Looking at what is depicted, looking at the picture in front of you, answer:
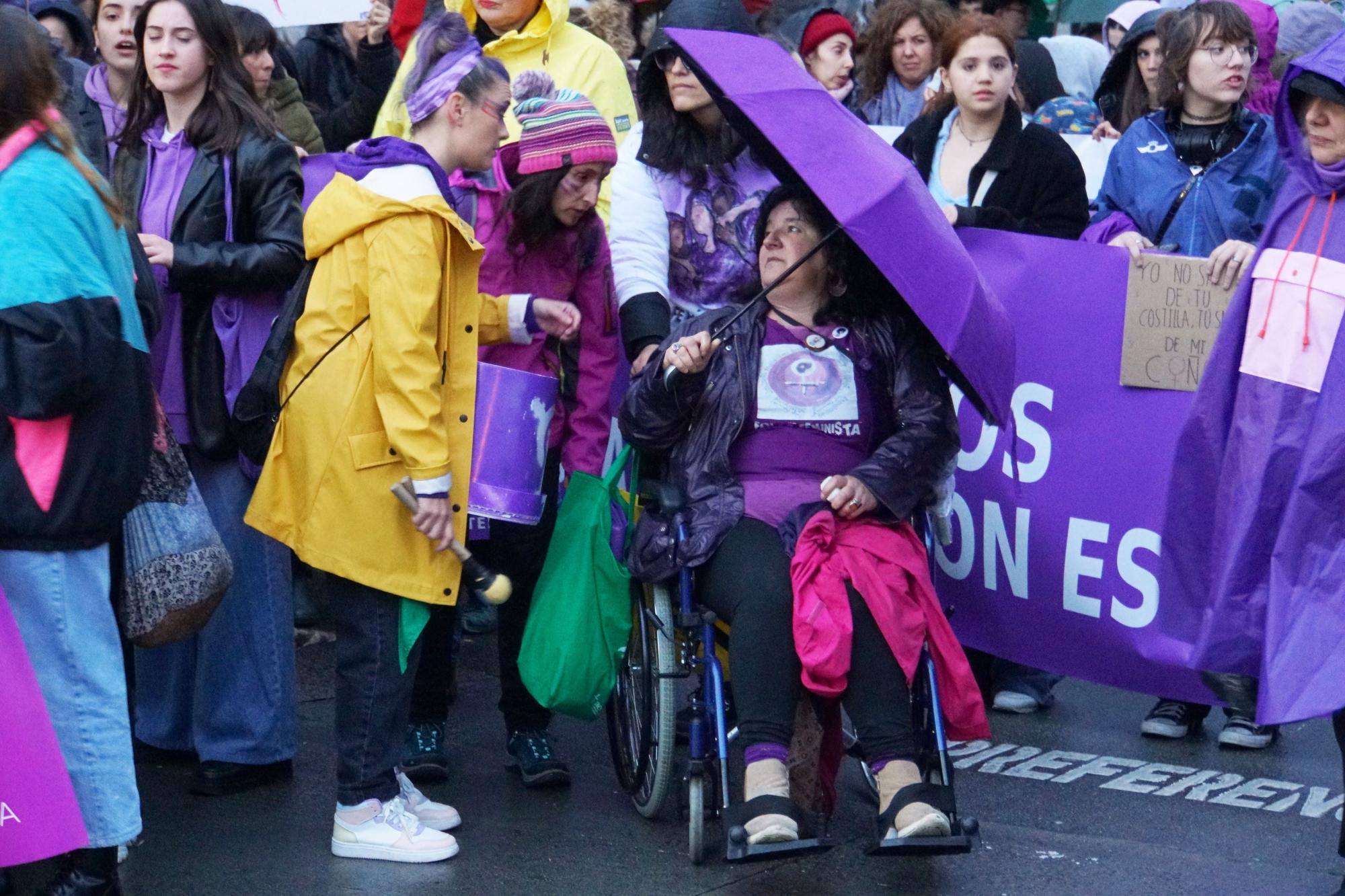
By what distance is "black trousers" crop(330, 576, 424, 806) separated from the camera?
4523 mm

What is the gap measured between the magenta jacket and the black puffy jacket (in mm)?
1612

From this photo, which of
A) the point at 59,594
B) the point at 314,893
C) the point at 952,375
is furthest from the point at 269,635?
the point at 952,375

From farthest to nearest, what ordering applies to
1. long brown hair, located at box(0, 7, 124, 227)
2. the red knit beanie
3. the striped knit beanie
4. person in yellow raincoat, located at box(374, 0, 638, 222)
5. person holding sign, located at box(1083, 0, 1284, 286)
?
the red knit beanie < person in yellow raincoat, located at box(374, 0, 638, 222) < person holding sign, located at box(1083, 0, 1284, 286) < the striped knit beanie < long brown hair, located at box(0, 7, 124, 227)

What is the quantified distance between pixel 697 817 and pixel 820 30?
462 cm

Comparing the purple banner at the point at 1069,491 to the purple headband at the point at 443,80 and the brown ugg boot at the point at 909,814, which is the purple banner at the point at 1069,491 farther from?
the purple headband at the point at 443,80

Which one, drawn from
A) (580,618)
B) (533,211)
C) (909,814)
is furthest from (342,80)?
(909,814)

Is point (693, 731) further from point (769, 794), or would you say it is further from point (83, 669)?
point (83, 669)

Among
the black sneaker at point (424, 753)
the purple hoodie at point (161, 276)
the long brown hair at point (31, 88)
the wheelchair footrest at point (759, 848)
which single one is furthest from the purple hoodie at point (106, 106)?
the wheelchair footrest at point (759, 848)

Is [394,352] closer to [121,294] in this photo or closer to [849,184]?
[121,294]

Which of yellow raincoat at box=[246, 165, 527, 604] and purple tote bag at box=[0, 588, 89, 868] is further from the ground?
yellow raincoat at box=[246, 165, 527, 604]

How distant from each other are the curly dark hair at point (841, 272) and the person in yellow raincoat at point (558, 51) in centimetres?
170

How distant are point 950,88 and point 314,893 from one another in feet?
11.5

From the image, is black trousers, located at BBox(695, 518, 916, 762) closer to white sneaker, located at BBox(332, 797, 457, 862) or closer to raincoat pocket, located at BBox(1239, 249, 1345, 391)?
white sneaker, located at BBox(332, 797, 457, 862)

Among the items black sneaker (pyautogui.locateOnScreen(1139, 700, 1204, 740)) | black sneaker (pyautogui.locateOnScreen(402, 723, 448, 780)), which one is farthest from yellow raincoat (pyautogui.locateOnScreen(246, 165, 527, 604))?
black sneaker (pyautogui.locateOnScreen(1139, 700, 1204, 740))
